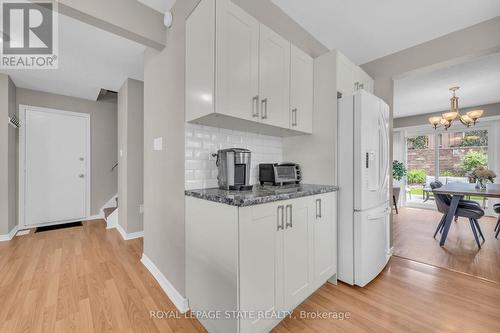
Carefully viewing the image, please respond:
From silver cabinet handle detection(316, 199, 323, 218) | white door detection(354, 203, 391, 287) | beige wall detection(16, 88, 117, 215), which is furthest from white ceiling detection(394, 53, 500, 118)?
beige wall detection(16, 88, 117, 215)

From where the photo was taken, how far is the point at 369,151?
78.4 inches

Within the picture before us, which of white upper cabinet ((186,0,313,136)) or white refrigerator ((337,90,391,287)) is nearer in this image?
white upper cabinet ((186,0,313,136))

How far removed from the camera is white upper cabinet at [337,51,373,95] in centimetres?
210

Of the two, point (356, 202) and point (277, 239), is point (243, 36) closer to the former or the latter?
point (277, 239)

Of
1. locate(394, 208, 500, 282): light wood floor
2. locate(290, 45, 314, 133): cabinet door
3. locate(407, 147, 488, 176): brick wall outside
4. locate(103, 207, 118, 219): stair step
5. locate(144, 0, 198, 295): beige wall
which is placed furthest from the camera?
locate(407, 147, 488, 176): brick wall outside

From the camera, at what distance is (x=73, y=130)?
4.06m

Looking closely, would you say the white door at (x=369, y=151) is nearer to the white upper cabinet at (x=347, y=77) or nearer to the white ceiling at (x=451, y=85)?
the white upper cabinet at (x=347, y=77)

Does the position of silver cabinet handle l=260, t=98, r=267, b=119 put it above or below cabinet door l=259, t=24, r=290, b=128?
below

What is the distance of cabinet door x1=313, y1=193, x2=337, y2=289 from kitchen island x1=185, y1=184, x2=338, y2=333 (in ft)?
0.05

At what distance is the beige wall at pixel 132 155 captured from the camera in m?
3.19

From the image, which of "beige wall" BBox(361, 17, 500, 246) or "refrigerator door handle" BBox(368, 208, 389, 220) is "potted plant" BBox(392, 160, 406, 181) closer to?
"beige wall" BBox(361, 17, 500, 246)

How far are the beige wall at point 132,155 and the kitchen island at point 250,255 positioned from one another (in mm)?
2026

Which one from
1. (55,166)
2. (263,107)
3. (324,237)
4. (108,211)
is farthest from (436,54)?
(55,166)

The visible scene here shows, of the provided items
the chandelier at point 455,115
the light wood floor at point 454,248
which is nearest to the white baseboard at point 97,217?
the light wood floor at point 454,248
